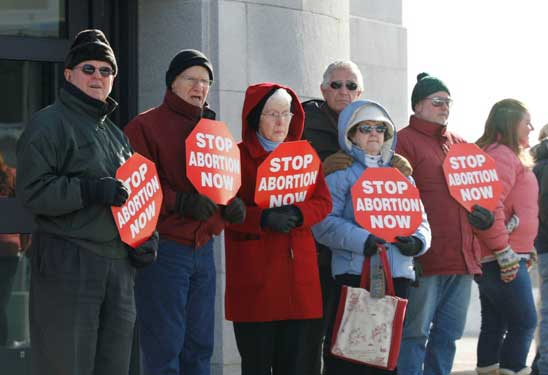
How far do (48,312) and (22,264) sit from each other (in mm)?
2058

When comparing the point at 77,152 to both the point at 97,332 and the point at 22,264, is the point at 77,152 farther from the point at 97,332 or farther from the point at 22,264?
the point at 22,264

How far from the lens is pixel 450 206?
25.2ft

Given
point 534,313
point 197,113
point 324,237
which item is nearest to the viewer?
point 197,113

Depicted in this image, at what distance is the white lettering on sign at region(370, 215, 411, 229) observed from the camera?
22.9ft

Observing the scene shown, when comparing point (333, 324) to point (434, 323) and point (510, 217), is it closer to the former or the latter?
point (434, 323)

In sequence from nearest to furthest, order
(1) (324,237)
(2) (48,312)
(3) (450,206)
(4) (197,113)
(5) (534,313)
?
(2) (48,312) → (4) (197,113) → (1) (324,237) → (3) (450,206) → (5) (534,313)

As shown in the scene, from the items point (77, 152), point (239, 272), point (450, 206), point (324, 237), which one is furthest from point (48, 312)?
point (450, 206)

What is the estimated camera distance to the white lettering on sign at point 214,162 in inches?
249

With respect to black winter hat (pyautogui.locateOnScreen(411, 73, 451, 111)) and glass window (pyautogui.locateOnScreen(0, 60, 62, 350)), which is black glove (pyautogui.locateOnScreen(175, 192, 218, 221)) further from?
black winter hat (pyautogui.locateOnScreen(411, 73, 451, 111))

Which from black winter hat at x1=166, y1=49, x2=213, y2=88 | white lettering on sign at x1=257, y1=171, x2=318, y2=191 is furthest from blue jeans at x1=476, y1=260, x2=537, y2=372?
black winter hat at x1=166, y1=49, x2=213, y2=88

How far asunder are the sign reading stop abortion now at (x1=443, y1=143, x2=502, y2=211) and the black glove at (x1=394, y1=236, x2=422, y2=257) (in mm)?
739

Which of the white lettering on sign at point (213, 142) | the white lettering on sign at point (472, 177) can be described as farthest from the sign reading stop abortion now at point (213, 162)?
the white lettering on sign at point (472, 177)

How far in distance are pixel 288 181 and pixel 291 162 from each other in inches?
4.0

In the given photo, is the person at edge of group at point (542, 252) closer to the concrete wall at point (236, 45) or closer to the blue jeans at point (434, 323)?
the blue jeans at point (434, 323)
